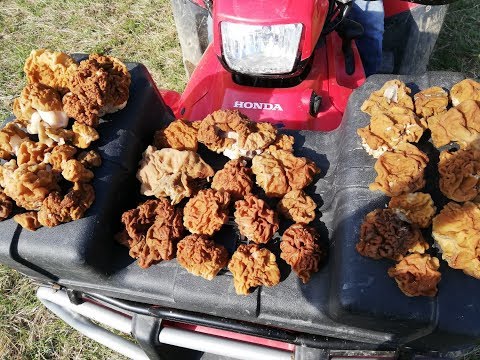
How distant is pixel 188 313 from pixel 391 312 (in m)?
0.72

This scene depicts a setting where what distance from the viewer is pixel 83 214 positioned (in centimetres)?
160

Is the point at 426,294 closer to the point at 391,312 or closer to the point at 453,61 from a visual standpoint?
the point at 391,312

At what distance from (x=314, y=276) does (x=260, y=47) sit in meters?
0.90

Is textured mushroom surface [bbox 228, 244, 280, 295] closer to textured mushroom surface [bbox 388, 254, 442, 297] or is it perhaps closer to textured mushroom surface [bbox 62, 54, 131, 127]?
textured mushroom surface [bbox 388, 254, 442, 297]

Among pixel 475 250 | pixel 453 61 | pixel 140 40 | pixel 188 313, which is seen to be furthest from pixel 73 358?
pixel 453 61

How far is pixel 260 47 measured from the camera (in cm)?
187

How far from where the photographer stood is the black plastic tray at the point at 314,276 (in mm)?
1408

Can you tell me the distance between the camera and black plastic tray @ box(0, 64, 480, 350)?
1408 millimetres

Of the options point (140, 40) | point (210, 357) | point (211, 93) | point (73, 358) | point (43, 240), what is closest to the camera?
point (43, 240)

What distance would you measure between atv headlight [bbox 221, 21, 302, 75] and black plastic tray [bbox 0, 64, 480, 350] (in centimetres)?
32

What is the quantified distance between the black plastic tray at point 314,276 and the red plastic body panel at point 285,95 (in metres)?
0.38

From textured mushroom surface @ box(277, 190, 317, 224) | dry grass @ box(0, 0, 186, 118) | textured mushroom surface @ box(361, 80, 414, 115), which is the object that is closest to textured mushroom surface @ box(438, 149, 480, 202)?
textured mushroom surface @ box(361, 80, 414, 115)

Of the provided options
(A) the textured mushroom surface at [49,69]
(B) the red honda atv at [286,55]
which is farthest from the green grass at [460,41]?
(A) the textured mushroom surface at [49,69]

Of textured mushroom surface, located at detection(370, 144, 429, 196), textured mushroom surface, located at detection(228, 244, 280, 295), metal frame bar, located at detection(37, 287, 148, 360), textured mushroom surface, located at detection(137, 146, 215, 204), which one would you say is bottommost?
metal frame bar, located at detection(37, 287, 148, 360)
